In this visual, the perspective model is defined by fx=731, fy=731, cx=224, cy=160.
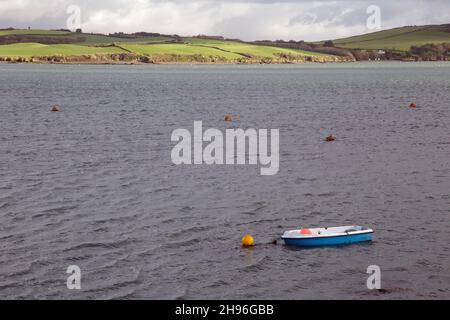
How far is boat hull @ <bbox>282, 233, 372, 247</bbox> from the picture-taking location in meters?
31.4

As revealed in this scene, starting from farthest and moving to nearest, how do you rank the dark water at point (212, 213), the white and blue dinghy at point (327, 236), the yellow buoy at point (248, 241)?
the white and blue dinghy at point (327, 236), the yellow buoy at point (248, 241), the dark water at point (212, 213)

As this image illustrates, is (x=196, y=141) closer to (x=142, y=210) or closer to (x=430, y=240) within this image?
(x=142, y=210)

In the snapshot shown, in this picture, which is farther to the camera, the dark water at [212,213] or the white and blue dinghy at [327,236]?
the white and blue dinghy at [327,236]

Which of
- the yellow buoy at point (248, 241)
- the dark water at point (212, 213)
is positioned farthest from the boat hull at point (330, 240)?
the yellow buoy at point (248, 241)

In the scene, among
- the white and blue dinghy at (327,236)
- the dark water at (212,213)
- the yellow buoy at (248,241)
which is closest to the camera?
the dark water at (212,213)

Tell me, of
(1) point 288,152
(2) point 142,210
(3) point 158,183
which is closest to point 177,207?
(2) point 142,210

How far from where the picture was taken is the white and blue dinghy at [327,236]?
31.4m

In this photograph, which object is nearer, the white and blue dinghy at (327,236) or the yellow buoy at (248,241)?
the yellow buoy at (248,241)

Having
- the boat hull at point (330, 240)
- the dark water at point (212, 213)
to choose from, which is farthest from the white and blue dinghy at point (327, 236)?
the dark water at point (212, 213)

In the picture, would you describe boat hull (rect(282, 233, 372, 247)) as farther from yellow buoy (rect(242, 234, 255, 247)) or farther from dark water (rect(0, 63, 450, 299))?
yellow buoy (rect(242, 234, 255, 247))

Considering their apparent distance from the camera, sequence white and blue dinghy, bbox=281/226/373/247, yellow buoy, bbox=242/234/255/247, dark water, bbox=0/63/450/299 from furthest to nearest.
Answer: white and blue dinghy, bbox=281/226/373/247
yellow buoy, bbox=242/234/255/247
dark water, bbox=0/63/450/299

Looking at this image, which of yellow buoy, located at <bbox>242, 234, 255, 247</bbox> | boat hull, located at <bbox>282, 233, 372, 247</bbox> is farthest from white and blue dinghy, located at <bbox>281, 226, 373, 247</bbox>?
yellow buoy, located at <bbox>242, 234, 255, 247</bbox>

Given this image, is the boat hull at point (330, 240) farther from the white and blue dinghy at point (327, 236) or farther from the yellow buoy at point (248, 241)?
the yellow buoy at point (248, 241)
